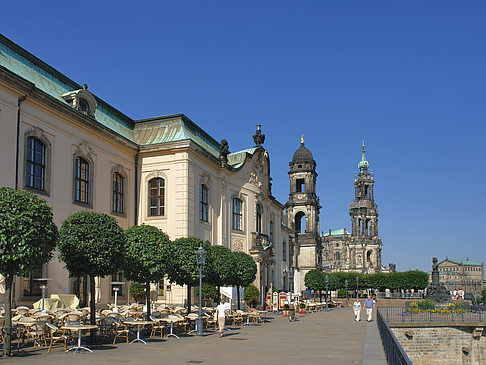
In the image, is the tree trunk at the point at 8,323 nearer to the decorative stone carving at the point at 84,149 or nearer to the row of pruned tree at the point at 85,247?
the row of pruned tree at the point at 85,247

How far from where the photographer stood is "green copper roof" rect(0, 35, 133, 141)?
2548cm

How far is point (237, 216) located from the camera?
42500 mm

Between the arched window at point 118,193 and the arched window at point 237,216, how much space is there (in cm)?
1077

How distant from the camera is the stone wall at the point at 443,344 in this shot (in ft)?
102

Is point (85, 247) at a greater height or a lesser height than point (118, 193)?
lesser

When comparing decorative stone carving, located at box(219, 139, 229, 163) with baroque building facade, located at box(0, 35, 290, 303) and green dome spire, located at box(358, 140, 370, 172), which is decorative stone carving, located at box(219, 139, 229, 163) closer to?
baroque building facade, located at box(0, 35, 290, 303)

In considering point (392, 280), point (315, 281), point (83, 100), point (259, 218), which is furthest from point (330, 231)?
point (83, 100)

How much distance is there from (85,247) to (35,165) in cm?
987

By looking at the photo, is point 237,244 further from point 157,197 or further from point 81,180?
point 81,180

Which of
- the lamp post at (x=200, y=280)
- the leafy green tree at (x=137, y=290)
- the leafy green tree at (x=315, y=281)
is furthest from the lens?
the leafy green tree at (x=315, y=281)

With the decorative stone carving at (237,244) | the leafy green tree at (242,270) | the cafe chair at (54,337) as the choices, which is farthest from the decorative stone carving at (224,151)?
the cafe chair at (54,337)

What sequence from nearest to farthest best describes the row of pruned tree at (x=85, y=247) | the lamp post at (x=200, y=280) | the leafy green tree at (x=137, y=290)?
the row of pruned tree at (x=85, y=247), the lamp post at (x=200, y=280), the leafy green tree at (x=137, y=290)

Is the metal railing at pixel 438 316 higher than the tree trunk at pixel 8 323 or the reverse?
the reverse

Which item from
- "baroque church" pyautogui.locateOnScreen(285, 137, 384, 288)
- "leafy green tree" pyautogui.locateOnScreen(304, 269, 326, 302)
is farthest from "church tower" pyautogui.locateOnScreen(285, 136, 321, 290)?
"leafy green tree" pyautogui.locateOnScreen(304, 269, 326, 302)
